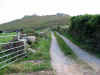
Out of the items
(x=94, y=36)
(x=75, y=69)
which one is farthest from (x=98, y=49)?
(x=75, y=69)

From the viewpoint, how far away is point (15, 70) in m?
6.13

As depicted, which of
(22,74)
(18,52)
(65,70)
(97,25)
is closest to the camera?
(22,74)

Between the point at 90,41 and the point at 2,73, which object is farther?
the point at 90,41

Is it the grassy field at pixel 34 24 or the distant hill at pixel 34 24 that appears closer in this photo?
the grassy field at pixel 34 24

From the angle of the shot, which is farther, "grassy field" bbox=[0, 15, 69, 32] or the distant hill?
the distant hill

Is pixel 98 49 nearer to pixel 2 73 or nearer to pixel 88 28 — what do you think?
pixel 88 28

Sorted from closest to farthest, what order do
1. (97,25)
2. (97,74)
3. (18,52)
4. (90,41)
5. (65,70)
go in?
(97,74)
(65,70)
(18,52)
(97,25)
(90,41)

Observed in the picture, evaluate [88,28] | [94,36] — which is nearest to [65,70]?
[94,36]

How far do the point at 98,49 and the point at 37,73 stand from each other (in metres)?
6.20

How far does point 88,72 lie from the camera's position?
6.34 m

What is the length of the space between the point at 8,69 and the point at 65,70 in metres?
2.89

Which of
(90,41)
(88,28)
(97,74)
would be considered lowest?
(97,74)

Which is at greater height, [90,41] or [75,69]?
[90,41]

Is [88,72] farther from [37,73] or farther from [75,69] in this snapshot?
[37,73]
